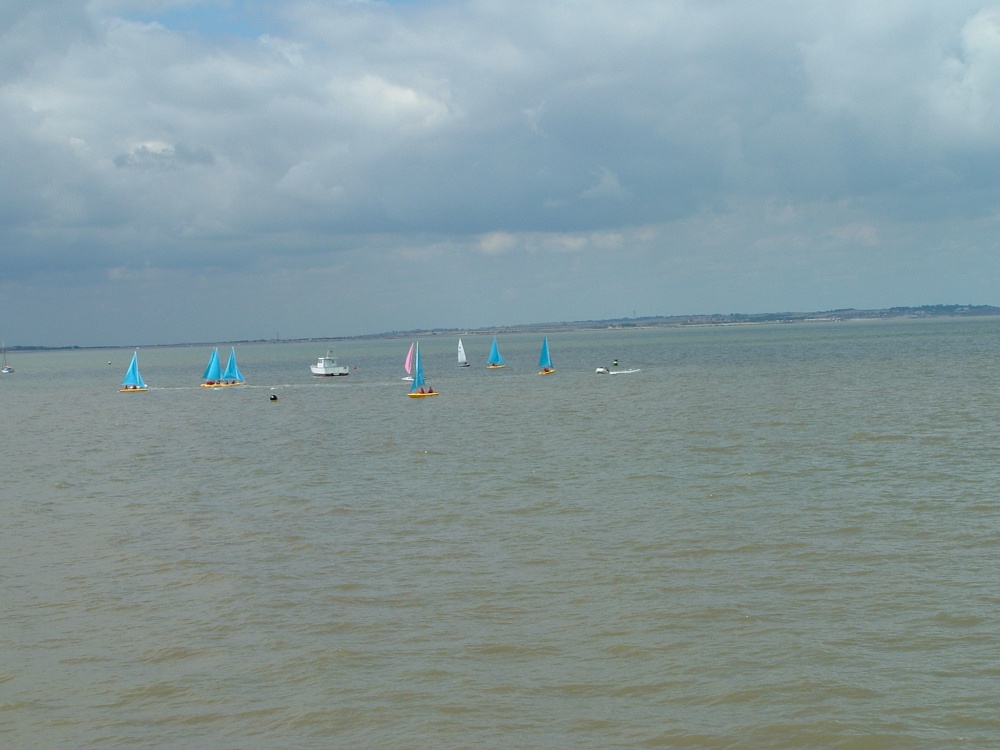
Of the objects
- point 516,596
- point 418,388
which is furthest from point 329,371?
point 516,596

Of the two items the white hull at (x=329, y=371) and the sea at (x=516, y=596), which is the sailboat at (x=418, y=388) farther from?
the white hull at (x=329, y=371)

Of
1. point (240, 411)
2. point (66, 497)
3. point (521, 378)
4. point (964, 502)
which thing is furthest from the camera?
point (521, 378)

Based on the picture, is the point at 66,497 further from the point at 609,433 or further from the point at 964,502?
the point at 964,502

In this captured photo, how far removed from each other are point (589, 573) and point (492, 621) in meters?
3.22

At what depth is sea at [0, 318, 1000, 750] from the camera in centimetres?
1278

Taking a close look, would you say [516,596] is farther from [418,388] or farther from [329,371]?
[329,371]

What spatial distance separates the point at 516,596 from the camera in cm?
1778

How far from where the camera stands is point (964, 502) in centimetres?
2438

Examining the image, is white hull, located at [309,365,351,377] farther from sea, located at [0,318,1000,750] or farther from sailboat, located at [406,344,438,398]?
sea, located at [0,318,1000,750]

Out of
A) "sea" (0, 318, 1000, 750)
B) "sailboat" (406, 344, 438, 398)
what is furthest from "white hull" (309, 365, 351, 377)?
"sea" (0, 318, 1000, 750)

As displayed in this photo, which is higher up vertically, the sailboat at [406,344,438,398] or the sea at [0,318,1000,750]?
the sailboat at [406,344,438,398]

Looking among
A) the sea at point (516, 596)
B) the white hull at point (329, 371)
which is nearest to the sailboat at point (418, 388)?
the sea at point (516, 596)

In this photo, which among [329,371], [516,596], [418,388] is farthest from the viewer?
[329,371]

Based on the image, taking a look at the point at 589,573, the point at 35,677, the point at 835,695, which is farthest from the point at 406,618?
the point at 835,695
